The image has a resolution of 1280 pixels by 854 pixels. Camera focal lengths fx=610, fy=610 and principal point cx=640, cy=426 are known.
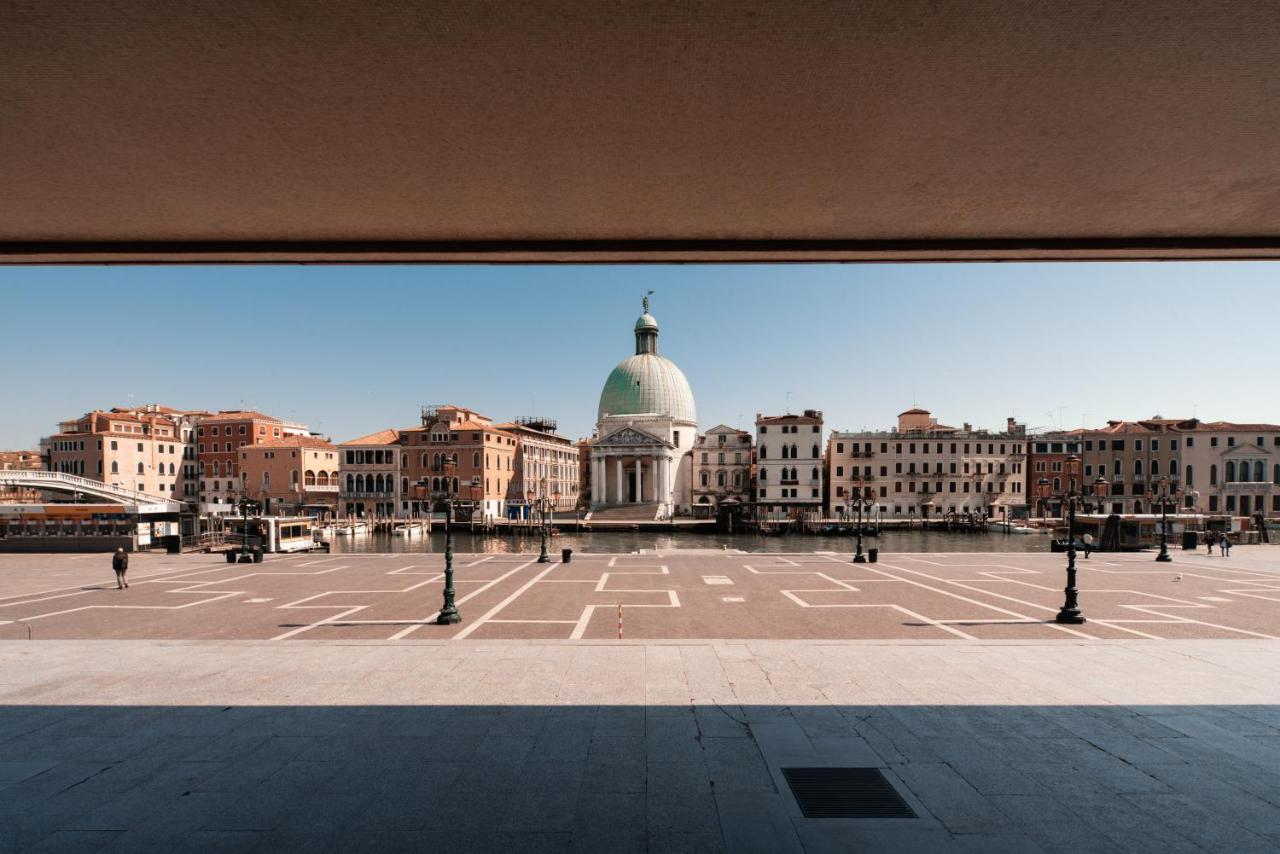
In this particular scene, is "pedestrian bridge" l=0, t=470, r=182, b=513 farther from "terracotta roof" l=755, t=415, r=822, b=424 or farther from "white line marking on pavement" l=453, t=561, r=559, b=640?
"terracotta roof" l=755, t=415, r=822, b=424

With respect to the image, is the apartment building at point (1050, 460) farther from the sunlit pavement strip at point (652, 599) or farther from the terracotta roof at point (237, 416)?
the terracotta roof at point (237, 416)

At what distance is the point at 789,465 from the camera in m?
81.9

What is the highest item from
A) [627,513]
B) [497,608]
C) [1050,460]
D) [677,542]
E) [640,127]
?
[640,127]

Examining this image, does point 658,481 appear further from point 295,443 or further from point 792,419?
point 295,443

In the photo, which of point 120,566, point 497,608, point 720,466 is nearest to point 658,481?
point 720,466

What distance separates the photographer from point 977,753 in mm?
7668

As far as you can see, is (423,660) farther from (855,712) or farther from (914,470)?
(914,470)

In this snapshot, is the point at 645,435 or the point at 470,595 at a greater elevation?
the point at 645,435

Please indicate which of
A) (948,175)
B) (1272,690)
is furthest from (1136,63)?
(1272,690)

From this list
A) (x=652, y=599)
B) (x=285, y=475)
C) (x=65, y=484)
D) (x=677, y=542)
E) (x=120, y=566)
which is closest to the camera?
(x=652, y=599)

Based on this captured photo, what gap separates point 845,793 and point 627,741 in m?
2.75

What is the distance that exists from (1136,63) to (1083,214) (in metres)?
2.69

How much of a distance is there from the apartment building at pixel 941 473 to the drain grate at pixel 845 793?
251ft

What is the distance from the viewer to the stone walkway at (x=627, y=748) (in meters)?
6.04
